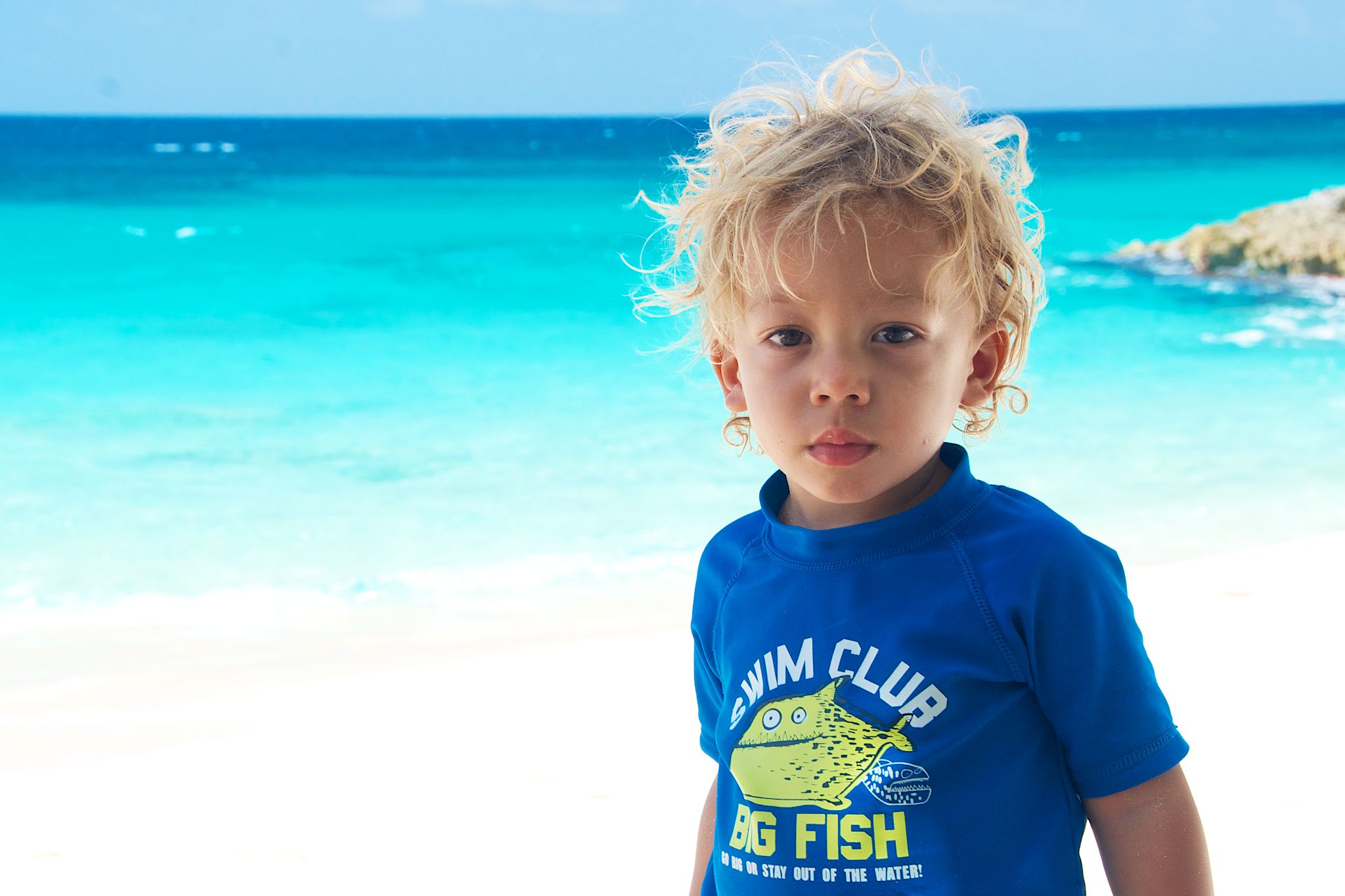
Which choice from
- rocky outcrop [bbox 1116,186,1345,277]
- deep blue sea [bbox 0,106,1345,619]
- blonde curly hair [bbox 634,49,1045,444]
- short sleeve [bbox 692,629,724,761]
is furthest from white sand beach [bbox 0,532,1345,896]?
rocky outcrop [bbox 1116,186,1345,277]

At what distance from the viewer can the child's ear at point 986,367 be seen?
50.3 inches

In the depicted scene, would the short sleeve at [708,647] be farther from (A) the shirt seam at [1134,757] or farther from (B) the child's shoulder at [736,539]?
(A) the shirt seam at [1134,757]

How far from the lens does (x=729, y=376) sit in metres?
1.36

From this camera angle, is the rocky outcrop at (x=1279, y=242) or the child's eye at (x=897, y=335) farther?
the rocky outcrop at (x=1279, y=242)

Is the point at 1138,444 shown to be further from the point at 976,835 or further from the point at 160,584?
the point at 976,835

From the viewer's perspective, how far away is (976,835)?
109cm

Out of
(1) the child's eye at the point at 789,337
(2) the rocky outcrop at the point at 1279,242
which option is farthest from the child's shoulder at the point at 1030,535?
(2) the rocky outcrop at the point at 1279,242

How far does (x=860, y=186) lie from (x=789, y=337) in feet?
0.49

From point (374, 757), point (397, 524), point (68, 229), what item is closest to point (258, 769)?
point (374, 757)

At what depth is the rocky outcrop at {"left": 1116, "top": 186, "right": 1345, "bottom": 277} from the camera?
13.8 m

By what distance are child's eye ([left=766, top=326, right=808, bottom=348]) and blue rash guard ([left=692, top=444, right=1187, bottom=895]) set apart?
0.59ft

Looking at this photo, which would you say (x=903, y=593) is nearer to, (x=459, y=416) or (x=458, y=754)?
(x=458, y=754)

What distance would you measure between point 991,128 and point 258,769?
240 centimetres

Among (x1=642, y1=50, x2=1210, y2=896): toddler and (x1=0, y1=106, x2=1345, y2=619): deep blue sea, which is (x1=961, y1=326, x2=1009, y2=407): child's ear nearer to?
(x1=642, y1=50, x2=1210, y2=896): toddler
